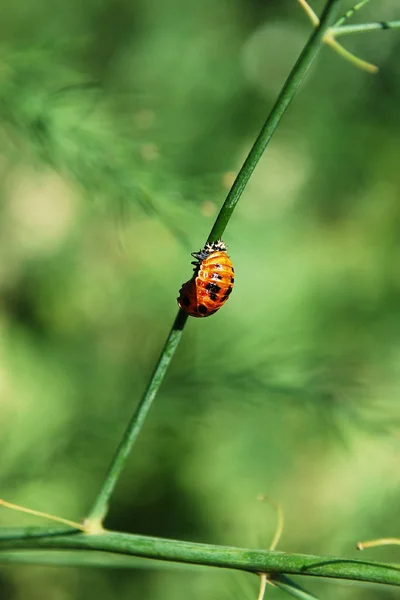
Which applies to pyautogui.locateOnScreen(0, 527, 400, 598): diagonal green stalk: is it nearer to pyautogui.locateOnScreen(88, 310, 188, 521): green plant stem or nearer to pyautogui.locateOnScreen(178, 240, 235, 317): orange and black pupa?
pyautogui.locateOnScreen(88, 310, 188, 521): green plant stem

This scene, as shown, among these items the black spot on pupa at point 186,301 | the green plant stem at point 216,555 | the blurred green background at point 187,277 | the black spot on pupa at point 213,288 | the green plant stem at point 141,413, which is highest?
the blurred green background at point 187,277

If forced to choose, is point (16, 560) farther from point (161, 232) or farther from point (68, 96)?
point (161, 232)

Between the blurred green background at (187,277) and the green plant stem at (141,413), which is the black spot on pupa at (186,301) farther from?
the blurred green background at (187,277)

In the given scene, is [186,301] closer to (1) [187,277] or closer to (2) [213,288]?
(2) [213,288]

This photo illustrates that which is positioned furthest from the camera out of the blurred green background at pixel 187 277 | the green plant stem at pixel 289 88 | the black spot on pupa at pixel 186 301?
the blurred green background at pixel 187 277

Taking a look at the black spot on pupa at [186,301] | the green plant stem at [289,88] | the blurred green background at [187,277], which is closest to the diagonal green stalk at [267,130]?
the green plant stem at [289,88]

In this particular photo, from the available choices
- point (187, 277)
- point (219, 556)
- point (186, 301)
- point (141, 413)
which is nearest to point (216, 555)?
point (219, 556)

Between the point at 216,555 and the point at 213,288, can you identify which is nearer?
the point at 216,555
